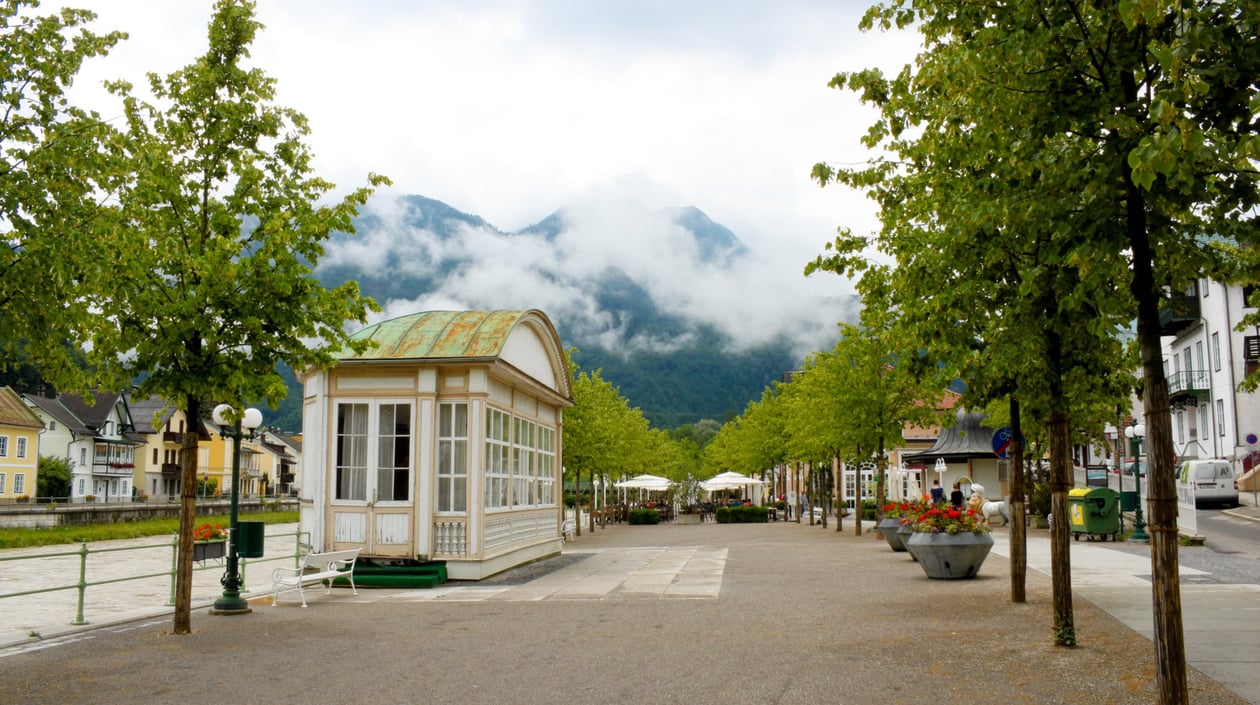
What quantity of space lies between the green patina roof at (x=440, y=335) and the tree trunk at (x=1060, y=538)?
33.2 feet

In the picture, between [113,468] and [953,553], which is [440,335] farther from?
[113,468]

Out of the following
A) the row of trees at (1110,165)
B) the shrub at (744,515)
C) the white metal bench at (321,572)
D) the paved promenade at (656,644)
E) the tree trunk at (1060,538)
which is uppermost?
the row of trees at (1110,165)

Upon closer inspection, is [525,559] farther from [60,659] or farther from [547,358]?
[60,659]

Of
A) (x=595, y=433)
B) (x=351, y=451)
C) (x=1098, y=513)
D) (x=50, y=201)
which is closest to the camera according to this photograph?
(x=50, y=201)

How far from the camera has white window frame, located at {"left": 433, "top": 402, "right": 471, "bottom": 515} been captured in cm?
1808

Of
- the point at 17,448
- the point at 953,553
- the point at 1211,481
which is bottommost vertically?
the point at 953,553

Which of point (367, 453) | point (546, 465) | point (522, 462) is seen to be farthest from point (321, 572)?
point (546, 465)

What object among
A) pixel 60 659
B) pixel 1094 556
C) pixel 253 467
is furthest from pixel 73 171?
pixel 253 467

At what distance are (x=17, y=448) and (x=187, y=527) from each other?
223ft

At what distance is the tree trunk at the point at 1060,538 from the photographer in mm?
9539

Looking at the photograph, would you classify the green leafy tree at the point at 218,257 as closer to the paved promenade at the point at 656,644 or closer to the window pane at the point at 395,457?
the paved promenade at the point at 656,644

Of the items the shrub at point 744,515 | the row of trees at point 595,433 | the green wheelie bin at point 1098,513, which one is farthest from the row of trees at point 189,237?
the shrub at point 744,515

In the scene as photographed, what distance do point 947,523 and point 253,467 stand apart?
120397 millimetres

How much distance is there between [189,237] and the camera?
12.1 metres
